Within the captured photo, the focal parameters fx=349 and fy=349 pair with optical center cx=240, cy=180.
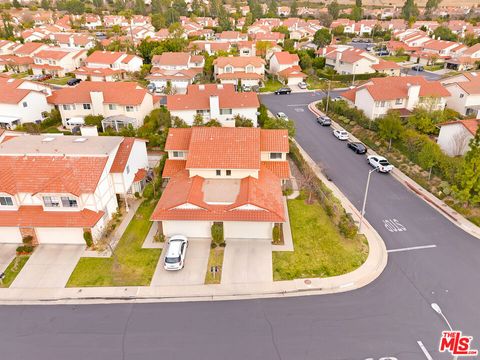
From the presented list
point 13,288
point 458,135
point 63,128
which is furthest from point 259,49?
point 13,288

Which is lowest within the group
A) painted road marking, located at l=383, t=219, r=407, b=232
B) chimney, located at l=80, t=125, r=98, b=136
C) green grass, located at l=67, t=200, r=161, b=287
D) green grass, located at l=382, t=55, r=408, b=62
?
A: painted road marking, located at l=383, t=219, r=407, b=232

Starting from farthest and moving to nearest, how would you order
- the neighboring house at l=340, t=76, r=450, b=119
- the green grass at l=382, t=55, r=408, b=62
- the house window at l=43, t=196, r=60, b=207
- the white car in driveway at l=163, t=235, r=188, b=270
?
the green grass at l=382, t=55, r=408, b=62
the neighboring house at l=340, t=76, r=450, b=119
the house window at l=43, t=196, r=60, b=207
the white car in driveway at l=163, t=235, r=188, b=270

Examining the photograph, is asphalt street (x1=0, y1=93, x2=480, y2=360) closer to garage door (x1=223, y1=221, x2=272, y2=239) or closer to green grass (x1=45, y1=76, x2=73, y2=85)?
garage door (x1=223, y1=221, x2=272, y2=239)

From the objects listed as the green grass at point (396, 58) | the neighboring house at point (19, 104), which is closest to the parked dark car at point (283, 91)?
the neighboring house at point (19, 104)

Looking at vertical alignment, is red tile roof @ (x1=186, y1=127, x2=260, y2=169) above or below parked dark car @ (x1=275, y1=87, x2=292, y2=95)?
above

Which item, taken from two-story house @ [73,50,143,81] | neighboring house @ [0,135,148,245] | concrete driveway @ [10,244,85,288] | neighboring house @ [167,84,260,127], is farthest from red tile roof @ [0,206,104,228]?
two-story house @ [73,50,143,81]
